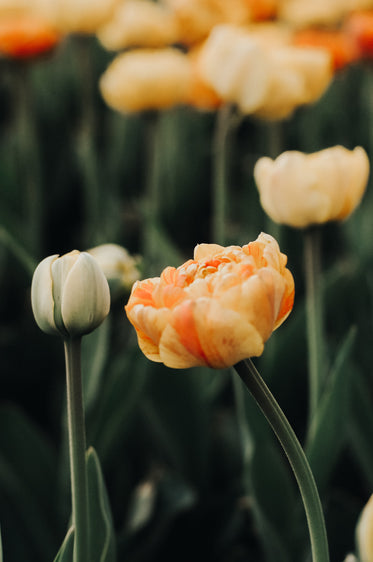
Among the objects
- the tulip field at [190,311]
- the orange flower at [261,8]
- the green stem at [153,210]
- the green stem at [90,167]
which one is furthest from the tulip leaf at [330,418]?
the orange flower at [261,8]

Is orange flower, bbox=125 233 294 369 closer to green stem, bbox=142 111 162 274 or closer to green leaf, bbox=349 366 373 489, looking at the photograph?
green leaf, bbox=349 366 373 489

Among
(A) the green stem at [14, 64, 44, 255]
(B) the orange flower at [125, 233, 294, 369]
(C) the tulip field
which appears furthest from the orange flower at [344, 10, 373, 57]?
(B) the orange flower at [125, 233, 294, 369]

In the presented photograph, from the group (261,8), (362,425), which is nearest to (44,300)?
(362,425)

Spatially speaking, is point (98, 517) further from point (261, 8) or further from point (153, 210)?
point (261, 8)

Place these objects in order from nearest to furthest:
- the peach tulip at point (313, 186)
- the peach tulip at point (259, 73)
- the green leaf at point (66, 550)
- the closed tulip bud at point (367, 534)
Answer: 1. the closed tulip bud at point (367, 534)
2. the green leaf at point (66, 550)
3. the peach tulip at point (313, 186)
4. the peach tulip at point (259, 73)

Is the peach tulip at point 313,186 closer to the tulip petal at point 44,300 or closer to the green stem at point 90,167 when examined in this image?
the tulip petal at point 44,300

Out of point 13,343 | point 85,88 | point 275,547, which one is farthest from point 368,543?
point 85,88
